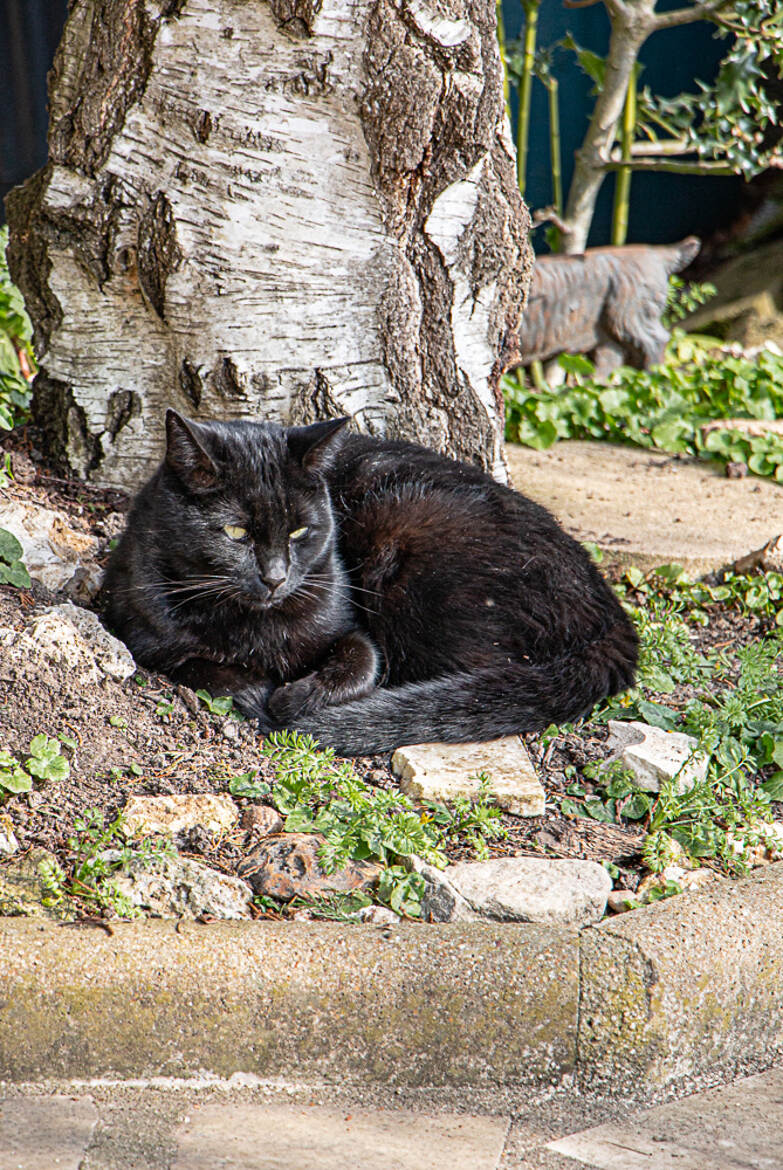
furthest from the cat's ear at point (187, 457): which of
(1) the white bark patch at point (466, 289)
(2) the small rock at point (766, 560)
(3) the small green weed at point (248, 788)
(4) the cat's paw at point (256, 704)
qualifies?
(2) the small rock at point (766, 560)

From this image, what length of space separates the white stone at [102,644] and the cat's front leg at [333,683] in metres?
0.42

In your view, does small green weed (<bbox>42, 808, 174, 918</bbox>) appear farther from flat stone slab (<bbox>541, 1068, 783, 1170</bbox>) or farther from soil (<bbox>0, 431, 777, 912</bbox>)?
flat stone slab (<bbox>541, 1068, 783, 1170</bbox>)

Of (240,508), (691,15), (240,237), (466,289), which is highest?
(691,15)

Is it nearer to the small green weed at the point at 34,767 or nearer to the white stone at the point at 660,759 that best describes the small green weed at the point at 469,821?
the white stone at the point at 660,759

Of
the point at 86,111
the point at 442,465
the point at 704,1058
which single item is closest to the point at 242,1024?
the point at 704,1058

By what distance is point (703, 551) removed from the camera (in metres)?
4.29

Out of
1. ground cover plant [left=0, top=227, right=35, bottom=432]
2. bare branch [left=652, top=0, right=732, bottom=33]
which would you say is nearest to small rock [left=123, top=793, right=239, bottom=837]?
ground cover plant [left=0, top=227, right=35, bottom=432]

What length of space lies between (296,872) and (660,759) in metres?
1.03

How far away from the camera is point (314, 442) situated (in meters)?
2.84

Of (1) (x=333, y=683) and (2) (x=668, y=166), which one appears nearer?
(1) (x=333, y=683)

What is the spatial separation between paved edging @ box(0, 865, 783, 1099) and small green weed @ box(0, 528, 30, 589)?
134 centimetres

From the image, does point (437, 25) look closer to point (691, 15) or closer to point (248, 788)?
point (248, 788)

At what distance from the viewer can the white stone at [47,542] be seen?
129 inches

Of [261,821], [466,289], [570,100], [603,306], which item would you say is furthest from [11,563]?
[570,100]
